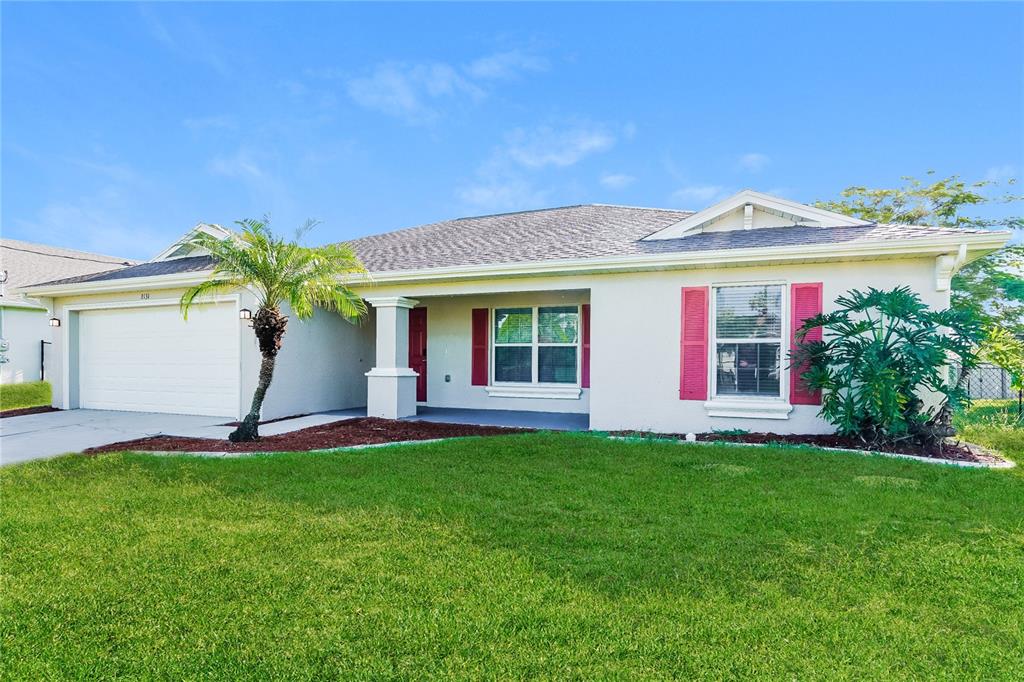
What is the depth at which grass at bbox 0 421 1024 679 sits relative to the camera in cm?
253

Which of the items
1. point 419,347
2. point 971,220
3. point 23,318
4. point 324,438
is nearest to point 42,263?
point 23,318

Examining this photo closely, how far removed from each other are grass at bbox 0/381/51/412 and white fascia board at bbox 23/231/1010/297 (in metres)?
6.65

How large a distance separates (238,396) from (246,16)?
25.8 feet

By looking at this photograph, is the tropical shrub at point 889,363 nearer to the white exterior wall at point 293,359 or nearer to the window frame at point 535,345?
the window frame at point 535,345

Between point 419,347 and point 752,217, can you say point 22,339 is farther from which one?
point 752,217

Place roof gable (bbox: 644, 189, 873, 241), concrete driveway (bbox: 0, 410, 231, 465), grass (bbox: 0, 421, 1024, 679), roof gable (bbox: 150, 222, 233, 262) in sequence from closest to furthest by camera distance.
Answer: grass (bbox: 0, 421, 1024, 679) → concrete driveway (bbox: 0, 410, 231, 465) → roof gable (bbox: 644, 189, 873, 241) → roof gable (bbox: 150, 222, 233, 262)

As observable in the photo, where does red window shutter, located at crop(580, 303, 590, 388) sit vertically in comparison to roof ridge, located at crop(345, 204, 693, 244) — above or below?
below

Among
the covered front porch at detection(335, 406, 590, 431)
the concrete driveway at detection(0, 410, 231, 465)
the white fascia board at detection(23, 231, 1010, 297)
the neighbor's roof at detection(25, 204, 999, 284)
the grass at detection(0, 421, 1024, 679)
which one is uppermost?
the neighbor's roof at detection(25, 204, 999, 284)

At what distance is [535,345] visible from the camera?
1205 centimetres

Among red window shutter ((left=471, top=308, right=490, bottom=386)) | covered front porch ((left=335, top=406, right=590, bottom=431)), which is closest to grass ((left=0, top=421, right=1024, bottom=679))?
covered front porch ((left=335, top=406, right=590, bottom=431))

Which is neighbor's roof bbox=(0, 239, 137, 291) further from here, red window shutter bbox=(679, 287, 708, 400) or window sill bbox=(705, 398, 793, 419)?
window sill bbox=(705, 398, 793, 419)

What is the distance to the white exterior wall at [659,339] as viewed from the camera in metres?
8.09

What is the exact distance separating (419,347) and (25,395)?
40.7 ft

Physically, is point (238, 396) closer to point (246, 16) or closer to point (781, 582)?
point (246, 16)
